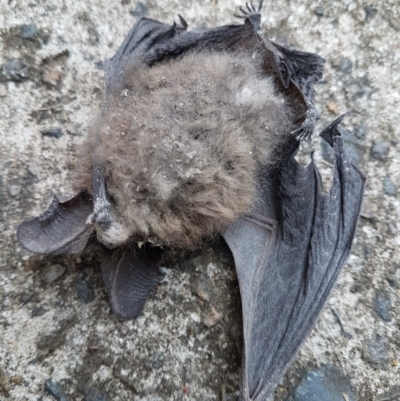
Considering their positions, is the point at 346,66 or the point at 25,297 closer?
the point at 25,297

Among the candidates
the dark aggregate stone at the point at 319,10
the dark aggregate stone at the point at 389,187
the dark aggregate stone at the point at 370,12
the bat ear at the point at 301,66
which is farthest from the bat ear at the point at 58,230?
the dark aggregate stone at the point at 370,12

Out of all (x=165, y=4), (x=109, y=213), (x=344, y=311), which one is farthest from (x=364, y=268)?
(x=165, y=4)

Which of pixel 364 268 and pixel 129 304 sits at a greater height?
pixel 129 304

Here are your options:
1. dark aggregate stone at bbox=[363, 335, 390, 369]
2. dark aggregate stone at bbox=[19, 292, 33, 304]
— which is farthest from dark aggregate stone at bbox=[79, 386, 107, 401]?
dark aggregate stone at bbox=[363, 335, 390, 369]

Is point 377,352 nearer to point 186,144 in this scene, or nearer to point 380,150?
point 380,150

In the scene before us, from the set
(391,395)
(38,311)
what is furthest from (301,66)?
(38,311)

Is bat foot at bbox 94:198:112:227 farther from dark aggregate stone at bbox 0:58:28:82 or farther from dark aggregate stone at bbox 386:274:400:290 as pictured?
dark aggregate stone at bbox 386:274:400:290

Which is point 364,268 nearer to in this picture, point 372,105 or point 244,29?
point 372,105
